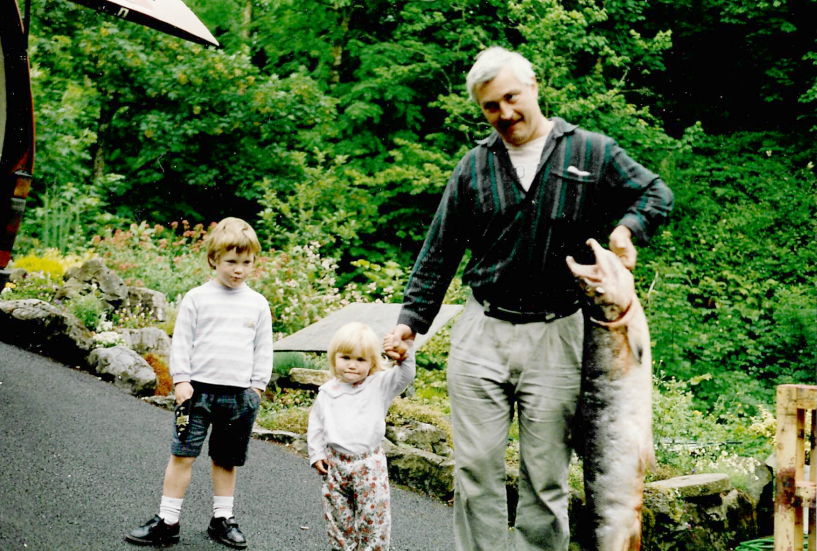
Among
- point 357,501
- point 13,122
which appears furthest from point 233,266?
point 13,122

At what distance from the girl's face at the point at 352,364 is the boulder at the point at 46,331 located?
539cm

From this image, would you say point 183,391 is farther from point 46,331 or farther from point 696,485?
point 46,331

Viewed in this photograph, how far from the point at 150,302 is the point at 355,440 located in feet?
22.4

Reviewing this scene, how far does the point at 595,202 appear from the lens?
2838mm

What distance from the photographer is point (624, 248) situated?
253cm

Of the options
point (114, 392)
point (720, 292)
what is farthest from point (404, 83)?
point (114, 392)

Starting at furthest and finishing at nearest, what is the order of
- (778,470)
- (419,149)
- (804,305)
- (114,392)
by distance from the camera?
(419,149), (804,305), (114,392), (778,470)

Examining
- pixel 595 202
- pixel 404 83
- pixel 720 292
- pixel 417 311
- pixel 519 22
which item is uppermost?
pixel 519 22

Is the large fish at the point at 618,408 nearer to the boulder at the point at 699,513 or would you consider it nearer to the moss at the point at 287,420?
the boulder at the point at 699,513

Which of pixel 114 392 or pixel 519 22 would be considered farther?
pixel 519 22

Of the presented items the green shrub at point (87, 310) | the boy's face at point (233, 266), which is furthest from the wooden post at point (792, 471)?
the green shrub at point (87, 310)

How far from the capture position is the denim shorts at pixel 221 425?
12.6 ft

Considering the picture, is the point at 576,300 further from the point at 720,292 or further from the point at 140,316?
the point at 720,292

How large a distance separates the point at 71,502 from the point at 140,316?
16.8 feet
